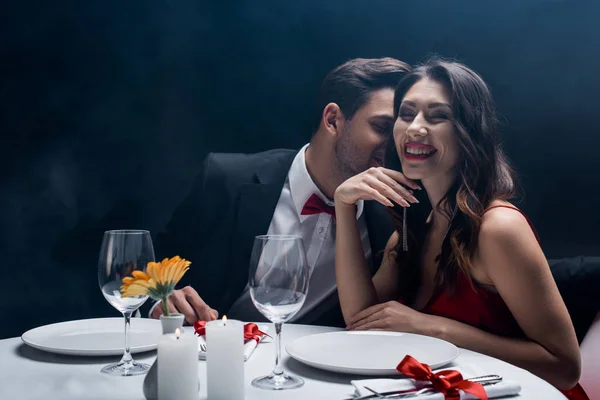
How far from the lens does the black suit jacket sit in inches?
93.6

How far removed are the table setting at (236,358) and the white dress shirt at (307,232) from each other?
986mm

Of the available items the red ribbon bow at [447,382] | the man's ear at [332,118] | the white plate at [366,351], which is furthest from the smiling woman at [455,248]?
the red ribbon bow at [447,382]

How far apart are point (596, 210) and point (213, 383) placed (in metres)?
1.63

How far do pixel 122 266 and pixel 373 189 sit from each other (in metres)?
0.90

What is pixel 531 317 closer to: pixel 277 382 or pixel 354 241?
pixel 354 241

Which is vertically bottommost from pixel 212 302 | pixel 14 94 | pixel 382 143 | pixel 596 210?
pixel 212 302

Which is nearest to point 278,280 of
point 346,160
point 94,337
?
point 94,337

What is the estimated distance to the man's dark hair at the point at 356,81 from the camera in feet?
7.69

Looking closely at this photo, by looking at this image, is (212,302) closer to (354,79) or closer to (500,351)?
(354,79)

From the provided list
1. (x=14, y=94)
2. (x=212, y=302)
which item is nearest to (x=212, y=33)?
(x=14, y=94)

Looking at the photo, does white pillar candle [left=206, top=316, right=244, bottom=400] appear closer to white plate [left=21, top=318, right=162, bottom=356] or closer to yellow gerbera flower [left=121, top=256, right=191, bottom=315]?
yellow gerbera flower [left=121, top=256, right=191, bottom=315]

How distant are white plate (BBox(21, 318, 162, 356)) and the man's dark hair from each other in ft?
4.17

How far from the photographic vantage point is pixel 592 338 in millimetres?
1931

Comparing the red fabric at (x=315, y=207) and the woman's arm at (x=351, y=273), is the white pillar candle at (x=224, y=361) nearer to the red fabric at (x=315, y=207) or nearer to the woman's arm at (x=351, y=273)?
the woman's arm at (x=351, y=273)
